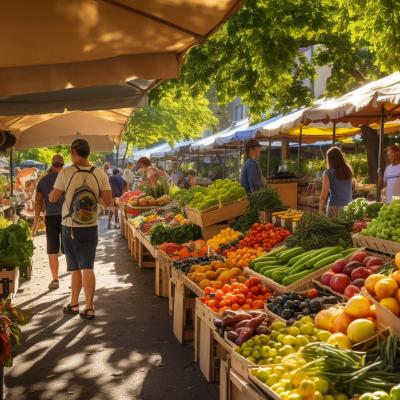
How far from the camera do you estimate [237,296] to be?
5.38 meters

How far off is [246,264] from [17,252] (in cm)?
334

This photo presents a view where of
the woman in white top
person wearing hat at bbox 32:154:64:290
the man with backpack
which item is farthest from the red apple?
person wearing hat at bbox 32:154:64:290

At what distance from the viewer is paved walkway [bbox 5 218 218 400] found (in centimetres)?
513

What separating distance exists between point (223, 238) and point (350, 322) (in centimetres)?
468

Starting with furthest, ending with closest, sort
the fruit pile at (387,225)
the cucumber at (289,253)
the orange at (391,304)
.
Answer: the cucumber at (289,253)
the fruit pile at (387,225)
the orange at (391,304)

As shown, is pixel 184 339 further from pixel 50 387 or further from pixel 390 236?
pixel 390 236

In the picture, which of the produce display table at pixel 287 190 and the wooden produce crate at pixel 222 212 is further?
the produce display table at pixel 287 190

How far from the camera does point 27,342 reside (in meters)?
6.59

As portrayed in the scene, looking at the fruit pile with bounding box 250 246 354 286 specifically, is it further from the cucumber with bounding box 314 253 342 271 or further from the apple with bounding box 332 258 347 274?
the apple with bounding box 332 258 347 274

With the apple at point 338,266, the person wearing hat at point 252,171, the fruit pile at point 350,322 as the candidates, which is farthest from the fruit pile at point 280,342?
the person wearing hat at point 252,171

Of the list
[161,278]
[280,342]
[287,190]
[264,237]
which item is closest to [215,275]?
[264,237]

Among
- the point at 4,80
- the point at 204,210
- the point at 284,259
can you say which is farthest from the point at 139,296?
the point at 4,80

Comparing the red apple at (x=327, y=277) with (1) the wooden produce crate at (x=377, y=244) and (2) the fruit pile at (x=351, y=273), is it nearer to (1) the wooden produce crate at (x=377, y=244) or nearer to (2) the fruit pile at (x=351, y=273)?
(2) the fruit pile at (x=351, y=273)

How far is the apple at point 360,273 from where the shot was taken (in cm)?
498
